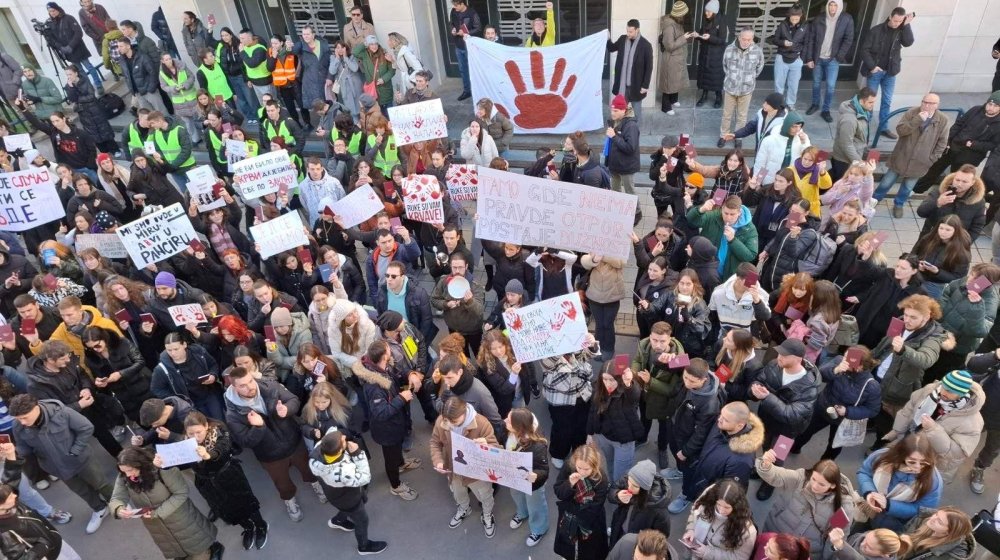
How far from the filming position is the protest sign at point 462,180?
8.76 meters

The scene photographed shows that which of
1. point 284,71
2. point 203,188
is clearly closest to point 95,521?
point 203,188

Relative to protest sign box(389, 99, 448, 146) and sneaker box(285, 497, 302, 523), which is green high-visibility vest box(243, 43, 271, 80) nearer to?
protest sign box(389, 99, 448, 146)

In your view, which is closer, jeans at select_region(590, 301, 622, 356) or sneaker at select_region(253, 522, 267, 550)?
sneaker at select_region(253, 522, 267, 550)

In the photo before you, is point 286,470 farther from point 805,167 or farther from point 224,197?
point 805,167

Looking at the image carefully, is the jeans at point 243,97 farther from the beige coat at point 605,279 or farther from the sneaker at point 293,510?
the sneaker at point 293,510

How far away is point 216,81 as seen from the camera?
12180 millimetres

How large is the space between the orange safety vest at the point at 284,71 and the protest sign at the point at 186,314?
6.67 meters

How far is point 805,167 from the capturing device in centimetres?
783

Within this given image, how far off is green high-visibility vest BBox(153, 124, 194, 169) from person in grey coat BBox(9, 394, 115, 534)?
509cm

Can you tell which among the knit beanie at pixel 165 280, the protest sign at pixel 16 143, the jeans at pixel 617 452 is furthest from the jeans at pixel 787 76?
the protest sign at pixel 16 143

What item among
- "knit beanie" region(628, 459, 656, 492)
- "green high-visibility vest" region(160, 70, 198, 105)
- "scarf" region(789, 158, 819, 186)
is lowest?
"knit beanie" region(628, 459, 656, 492)

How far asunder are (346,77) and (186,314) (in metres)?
6.27

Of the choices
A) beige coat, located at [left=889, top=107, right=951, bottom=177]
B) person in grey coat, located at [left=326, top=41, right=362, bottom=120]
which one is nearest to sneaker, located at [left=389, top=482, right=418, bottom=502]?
person in grey coat, located at [left=326, top=41, right=362, bottom=120]

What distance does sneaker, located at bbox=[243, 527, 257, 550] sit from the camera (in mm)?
6512
